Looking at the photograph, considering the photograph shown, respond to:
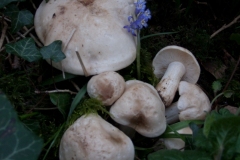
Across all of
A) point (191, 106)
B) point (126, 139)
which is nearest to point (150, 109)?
point (126, 139)

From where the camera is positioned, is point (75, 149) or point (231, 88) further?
point (231, 88)

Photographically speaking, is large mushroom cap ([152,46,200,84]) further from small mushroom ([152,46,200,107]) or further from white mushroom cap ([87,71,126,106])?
white mushroom cap ([87,71,126,106])

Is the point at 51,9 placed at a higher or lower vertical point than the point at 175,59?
higher

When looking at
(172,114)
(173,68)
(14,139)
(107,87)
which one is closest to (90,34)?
(107,87)

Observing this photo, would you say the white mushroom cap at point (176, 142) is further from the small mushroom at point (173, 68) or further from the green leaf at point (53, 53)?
the green leaf at point (53, 53)

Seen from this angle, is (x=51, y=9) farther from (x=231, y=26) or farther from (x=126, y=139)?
(x=231, y=26)

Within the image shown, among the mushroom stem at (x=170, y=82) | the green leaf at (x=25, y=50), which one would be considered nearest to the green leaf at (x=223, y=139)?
the mushroom stem at (x=170, y=82)
